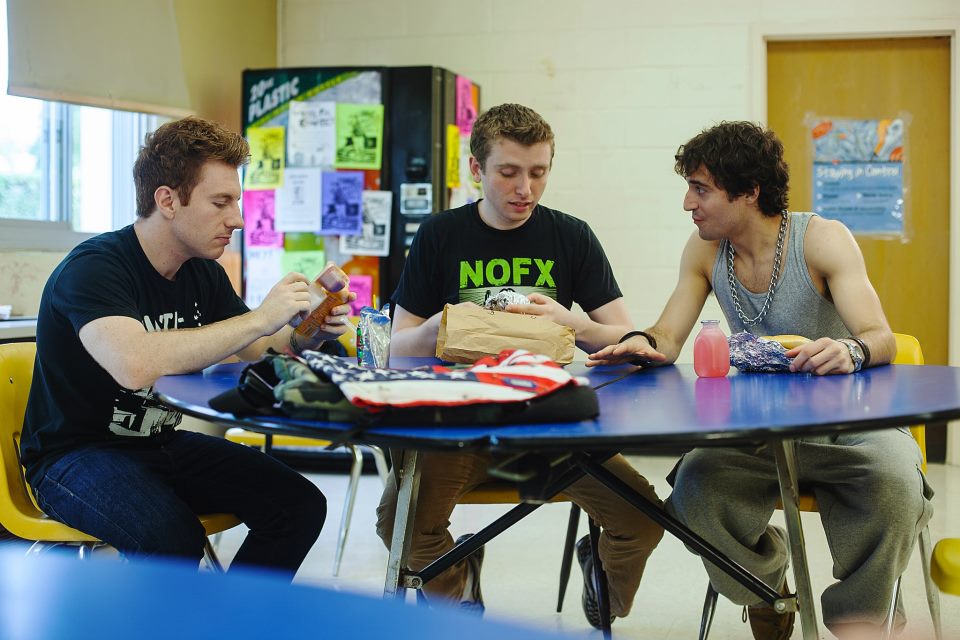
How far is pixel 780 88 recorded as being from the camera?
15.3 ft

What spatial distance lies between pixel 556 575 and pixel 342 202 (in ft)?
6.53

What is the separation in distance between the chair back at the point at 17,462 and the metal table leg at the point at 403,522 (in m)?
0.61

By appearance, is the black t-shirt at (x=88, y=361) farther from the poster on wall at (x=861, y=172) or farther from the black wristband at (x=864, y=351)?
the poster on wall at (x=861, y=172)

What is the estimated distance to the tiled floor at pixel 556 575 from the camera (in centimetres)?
252

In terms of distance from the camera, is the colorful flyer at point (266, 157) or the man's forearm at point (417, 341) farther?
the colorful flyer at point (266, 157)

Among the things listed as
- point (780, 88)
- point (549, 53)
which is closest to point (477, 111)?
point (549, 53)

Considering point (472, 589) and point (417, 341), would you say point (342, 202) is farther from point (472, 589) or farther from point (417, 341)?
point (472, 589)

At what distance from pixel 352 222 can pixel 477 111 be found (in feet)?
3.05

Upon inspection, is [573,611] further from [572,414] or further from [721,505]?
[572,414]

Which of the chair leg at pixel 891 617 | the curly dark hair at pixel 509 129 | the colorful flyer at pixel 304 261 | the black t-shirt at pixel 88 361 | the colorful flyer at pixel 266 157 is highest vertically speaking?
the colorful flyer at pixel 266 157

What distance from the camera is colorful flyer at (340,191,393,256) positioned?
167 inches

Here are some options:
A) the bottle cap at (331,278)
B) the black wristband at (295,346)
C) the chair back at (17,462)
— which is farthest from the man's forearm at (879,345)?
the chair back at (17,462)

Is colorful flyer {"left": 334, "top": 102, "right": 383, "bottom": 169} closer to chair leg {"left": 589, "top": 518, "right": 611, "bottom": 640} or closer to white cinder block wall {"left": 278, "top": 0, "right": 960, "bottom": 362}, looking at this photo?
white cinder block wall {"left": 278, "top": 0, "right": 960, "bottom": 362}

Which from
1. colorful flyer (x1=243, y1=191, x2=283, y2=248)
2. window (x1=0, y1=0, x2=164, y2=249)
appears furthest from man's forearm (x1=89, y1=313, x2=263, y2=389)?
colorful flyer (x1=243, y1=191, x2=283, y2=248)
